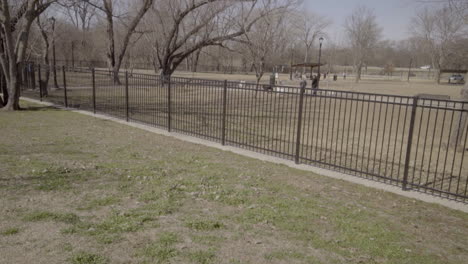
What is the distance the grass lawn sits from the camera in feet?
12.1

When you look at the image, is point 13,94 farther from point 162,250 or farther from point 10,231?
point 162,250

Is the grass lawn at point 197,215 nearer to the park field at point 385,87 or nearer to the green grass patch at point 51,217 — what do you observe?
the green grass patch at point 51,217

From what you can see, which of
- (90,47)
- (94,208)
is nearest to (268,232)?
(94,208)

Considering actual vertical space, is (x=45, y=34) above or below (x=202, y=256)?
above

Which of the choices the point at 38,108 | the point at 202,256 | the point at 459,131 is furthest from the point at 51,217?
the point at 38,108

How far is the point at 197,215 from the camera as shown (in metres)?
4.61

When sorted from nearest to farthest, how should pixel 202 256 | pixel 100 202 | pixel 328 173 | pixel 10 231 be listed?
1. pixel 202 256
2. pixel 10 231
3. pixel 100 202
4. pixel 328 173

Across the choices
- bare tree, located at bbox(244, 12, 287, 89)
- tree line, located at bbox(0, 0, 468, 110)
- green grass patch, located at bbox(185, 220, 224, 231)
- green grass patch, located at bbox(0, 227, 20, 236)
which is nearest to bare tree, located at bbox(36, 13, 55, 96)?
tree line, located at bbox(0, 0, 468, 110)

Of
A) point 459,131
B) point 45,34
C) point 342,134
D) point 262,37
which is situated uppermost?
point 262,37

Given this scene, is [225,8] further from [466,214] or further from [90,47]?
[90,47]

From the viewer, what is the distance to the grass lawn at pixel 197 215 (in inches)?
145

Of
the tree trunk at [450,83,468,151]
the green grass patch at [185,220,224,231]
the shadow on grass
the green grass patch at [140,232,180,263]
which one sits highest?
the tree trunk at [450,83,468,151]

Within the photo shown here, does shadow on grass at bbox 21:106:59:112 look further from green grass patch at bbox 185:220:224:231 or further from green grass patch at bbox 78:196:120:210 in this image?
green grass patch at bbox 185:220:224:231

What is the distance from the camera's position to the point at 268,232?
13.7 feet
